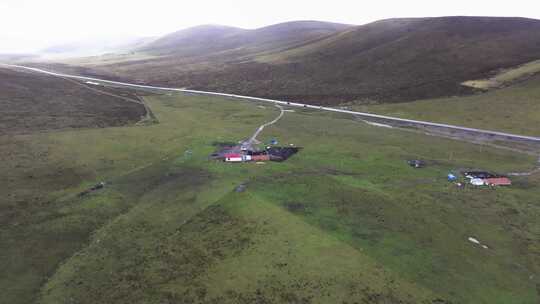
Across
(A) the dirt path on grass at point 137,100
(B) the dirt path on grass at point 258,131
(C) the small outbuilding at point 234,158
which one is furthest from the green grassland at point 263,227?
(A) the dirt path on grass at point 137,100

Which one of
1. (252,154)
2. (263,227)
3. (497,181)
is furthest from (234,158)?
(497,181)

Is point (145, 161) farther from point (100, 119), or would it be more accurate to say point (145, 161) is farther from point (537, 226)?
point (537, 226)

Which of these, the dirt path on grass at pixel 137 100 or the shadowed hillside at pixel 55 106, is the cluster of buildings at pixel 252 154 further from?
the shadowed hillside at pixel 55 106

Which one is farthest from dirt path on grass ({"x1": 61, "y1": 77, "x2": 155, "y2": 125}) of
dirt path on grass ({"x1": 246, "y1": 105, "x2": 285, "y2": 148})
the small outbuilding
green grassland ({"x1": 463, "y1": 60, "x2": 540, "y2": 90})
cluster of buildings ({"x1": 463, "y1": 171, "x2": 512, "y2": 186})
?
green grassland ({"x1": 463, "y1": 60, "x2": 540, "y2": 90})

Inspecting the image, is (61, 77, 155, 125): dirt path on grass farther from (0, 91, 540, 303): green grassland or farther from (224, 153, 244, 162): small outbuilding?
(224, 153, 244, 162): small outbuilding

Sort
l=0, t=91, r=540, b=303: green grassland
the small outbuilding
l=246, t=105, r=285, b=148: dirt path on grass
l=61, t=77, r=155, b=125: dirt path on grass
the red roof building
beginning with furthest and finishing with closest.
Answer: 1. l=61, t=77, r=155, b=125: dirt path on grass
2. l=246, t=105, r=285, b=148: dirt path on grass
3. the small outbuilding
4. the red roof building
5. l=0, t=91, r=540, b=303: green grassland

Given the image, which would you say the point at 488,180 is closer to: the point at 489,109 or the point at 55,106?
the point at 489,109

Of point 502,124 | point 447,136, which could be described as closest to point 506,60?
point 502,124
